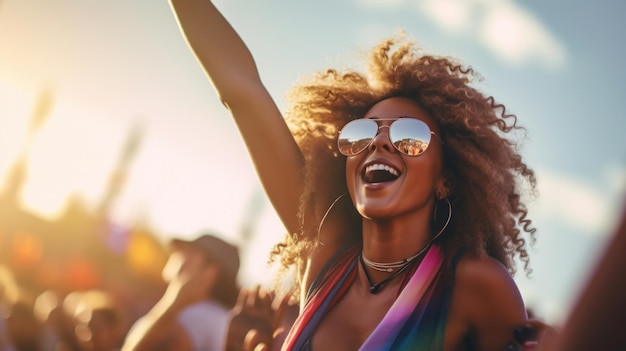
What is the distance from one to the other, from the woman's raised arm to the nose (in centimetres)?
43

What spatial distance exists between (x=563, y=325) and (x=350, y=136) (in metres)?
1.94

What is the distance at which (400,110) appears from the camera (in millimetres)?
2611

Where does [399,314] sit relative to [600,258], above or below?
below

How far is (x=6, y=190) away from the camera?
69812 mm

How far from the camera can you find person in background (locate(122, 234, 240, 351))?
15.2 feet

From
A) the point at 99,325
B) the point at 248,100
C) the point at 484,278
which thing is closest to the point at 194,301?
the point at 99,325

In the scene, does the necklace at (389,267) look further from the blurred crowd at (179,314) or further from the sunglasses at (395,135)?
the blurred crowd at (179,314)

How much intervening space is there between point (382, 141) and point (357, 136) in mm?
133

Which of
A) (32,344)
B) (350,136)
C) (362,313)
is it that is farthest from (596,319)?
(32,344)

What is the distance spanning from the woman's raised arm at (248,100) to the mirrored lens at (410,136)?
0.52 metres

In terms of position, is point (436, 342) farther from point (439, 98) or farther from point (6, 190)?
point (6, 190)

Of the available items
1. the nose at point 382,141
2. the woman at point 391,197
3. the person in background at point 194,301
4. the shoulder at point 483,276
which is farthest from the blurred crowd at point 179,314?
the shoulder at point 483,276

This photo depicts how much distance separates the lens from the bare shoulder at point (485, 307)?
77.2 inches

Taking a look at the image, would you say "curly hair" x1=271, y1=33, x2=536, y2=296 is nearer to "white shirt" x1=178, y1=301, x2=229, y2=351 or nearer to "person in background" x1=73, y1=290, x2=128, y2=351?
"white shirt" x1=178, y1=301, x2=229, y2=351
